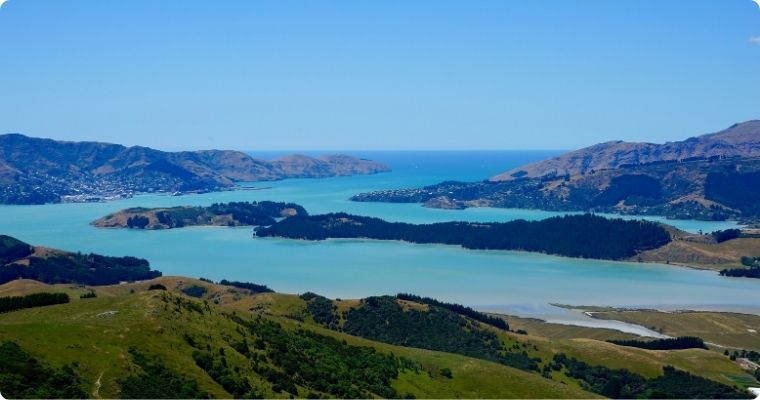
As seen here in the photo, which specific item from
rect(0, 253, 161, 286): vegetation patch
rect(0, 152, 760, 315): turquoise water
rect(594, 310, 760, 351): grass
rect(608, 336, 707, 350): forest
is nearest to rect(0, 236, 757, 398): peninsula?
rect(608, 336, 707, 350): forest

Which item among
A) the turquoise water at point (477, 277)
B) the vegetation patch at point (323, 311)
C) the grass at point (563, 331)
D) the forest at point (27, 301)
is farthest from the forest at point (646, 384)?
the turquoise water at point (477, 277)

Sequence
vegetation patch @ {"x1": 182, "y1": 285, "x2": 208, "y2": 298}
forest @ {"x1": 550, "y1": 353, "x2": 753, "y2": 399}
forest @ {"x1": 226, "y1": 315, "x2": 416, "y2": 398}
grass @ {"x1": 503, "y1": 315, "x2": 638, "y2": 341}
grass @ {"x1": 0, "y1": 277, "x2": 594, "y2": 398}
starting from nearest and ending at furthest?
grass @ {"x1": 0, "y1": 277, "x2": 594, "y2": 398}, forest @ {"x1": 226, "y1": 315, "x2": 416, "y2": 398}, forest @ {"x1": 550, "y1": 353, "x2": 753, "y2": 399}, grass @ {"x1": 503, "y1": 315, "x2": 638, "y2": 341}, vegetation patch @ {"x1": 182, "y1": 285, "x2": 208, "y2": 298}

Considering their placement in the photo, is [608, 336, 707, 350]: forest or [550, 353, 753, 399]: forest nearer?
[550, 353, 753, 399]: forest

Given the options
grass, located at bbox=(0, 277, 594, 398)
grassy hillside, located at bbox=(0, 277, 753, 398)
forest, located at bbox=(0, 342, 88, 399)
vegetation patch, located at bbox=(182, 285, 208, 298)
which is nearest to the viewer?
forest, located at bbox=(0, 342, 88, 399)

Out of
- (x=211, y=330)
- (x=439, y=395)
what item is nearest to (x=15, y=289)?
(x=211, y=330)

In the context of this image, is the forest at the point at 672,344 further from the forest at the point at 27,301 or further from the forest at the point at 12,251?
the forest at the point at 12,251

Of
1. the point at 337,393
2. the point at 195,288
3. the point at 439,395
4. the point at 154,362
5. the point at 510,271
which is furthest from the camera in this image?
the point at 510,271

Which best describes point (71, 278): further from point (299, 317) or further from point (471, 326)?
point (471, 326)

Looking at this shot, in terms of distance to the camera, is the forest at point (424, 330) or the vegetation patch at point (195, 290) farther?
the vegetation patch at point (195, 290)

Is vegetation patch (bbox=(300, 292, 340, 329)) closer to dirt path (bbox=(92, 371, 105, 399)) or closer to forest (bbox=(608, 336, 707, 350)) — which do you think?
forest (bbox=(608, 336, 707, 350))
